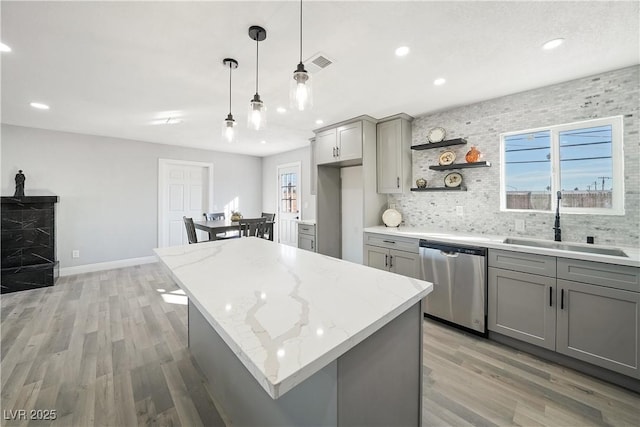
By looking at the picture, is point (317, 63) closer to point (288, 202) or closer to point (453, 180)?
point (453, 180)

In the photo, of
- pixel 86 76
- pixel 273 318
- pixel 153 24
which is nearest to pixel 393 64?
pixel 153 24

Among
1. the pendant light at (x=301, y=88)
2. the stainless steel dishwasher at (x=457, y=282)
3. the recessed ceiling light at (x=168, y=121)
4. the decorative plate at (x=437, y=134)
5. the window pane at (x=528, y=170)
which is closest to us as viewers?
the pendant light at (x=301, y=88)

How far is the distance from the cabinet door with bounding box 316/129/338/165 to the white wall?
127 cm

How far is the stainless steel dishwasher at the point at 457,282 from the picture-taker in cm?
242

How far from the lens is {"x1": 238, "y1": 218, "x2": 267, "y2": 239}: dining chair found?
3466 millimetres

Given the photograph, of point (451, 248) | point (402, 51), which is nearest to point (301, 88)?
point (402, 51)

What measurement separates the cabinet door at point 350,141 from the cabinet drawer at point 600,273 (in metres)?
2.41

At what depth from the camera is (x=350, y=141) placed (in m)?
3.64

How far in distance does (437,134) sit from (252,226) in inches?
110

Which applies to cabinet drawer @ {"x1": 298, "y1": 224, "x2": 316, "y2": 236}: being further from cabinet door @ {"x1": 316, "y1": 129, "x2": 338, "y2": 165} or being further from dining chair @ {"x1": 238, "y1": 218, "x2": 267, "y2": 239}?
cabinet door @ {"x1": 316, "y1": 129, "x2": 338, "y2": 165}

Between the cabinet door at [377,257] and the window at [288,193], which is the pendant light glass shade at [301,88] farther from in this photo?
the window at [288,193]

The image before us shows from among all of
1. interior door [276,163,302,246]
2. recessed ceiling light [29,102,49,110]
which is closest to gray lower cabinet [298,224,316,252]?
interior door [276,163,302,246]

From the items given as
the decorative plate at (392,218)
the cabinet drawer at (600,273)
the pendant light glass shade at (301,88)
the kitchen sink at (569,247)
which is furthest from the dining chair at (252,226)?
the cabinet drawer at (600,273)

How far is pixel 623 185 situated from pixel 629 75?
3.09ft
